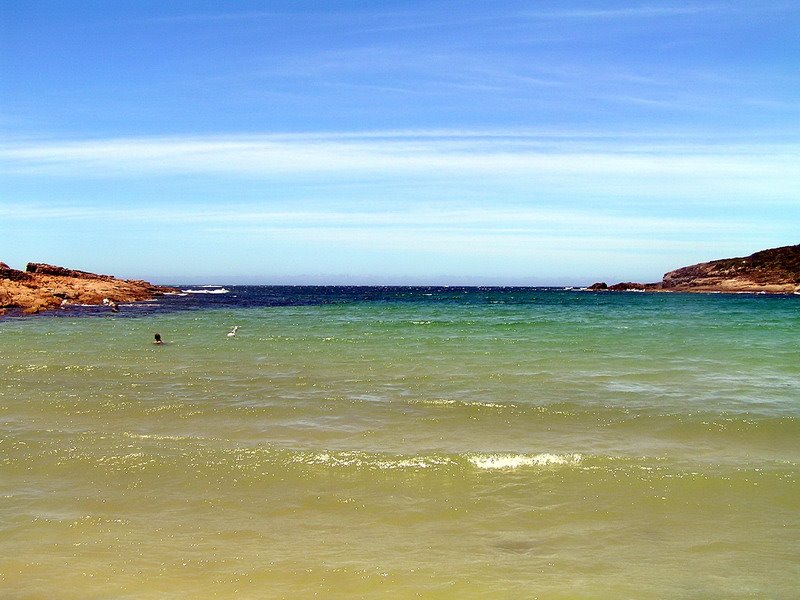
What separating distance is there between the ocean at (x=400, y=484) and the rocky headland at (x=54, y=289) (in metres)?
34.6

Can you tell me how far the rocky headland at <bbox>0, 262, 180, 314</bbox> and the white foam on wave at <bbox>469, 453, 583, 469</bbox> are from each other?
1712 inches

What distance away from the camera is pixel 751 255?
12181 centimetres

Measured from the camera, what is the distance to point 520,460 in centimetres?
895

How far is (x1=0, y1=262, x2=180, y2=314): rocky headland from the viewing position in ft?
154

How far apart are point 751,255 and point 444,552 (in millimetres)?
134822

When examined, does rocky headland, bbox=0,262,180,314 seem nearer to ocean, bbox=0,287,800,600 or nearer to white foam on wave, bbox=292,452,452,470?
ocean, bbox=0,287,800,600

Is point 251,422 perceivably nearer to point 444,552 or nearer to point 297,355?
point 444,552

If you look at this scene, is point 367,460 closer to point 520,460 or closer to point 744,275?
point 520,460

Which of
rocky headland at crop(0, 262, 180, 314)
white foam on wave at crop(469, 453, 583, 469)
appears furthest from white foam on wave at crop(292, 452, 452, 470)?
rocky headland at crop(0, 262, 180, 314)

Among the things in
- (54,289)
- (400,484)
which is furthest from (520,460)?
(54,289)

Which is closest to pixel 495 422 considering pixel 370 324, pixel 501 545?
pixel 501 545

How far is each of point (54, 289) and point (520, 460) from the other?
56005 mm

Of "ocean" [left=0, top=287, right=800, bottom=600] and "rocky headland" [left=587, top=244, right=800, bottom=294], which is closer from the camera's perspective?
"ocean" [left=0, top=287, right=800, bottom=600]

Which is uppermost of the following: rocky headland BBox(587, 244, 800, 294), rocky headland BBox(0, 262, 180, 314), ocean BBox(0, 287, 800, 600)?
rocky headland BBox(587, 244, 800, 294)
